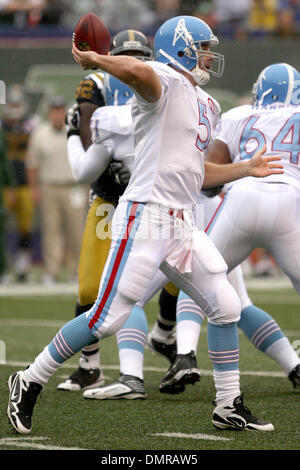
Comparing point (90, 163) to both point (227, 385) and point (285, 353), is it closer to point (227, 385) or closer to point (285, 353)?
point (227, 385)

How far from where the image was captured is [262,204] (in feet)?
15.2

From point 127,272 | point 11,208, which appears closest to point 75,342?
point 127,272

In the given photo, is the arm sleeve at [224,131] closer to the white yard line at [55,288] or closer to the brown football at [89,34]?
the brown football at [89,34]

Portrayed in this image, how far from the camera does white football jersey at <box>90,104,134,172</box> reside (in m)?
4.65

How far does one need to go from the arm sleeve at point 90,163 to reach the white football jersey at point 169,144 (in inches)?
26.6

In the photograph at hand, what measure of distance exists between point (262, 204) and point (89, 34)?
3.85ft

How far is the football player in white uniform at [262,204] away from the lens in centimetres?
462

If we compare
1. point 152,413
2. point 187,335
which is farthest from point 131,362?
point 152,413

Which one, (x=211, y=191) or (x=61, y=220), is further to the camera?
(x=61, y=220)

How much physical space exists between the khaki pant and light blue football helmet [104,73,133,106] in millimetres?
6433

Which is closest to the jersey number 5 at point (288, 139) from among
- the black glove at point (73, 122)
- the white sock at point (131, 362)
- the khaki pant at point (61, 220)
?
the black glove at point (73, 122)

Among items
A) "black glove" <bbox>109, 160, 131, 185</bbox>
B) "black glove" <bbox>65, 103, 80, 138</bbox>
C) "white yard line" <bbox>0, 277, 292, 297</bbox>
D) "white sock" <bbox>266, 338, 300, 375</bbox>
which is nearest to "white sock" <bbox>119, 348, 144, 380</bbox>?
"white sock" <bbox>266, 338, 300, 375</bbox>

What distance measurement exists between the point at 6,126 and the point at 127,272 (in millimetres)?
8772

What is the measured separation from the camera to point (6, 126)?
40.6 ft
